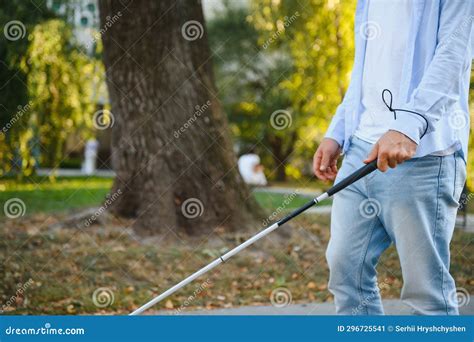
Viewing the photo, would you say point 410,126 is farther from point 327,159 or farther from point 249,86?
point 249,86

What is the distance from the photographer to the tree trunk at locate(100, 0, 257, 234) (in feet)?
17.6

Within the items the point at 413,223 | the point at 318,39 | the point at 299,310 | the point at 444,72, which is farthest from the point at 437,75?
the point at 318,39

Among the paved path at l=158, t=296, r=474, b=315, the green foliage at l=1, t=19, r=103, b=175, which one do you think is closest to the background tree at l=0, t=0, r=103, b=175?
the green foliage at l=1, t=19, r=103, b=175

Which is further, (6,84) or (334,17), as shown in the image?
(334,17)

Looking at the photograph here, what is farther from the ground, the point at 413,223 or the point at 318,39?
the point at 318,39

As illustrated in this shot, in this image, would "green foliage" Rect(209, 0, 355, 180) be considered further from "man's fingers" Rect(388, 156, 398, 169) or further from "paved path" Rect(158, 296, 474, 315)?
"man's fingers" Rect(388, 156, 398, 169)

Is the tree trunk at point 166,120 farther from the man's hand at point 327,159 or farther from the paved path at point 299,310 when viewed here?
the man's hand at point 327,159

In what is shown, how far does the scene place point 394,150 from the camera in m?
1.85

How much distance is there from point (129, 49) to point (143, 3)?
374mm

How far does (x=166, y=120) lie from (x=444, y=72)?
3.67 meters

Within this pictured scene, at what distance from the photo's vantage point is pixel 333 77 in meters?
8.42

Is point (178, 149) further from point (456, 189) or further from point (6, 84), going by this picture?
point (456, 189)

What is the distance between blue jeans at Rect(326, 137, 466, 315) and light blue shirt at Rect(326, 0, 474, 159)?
7 cm
